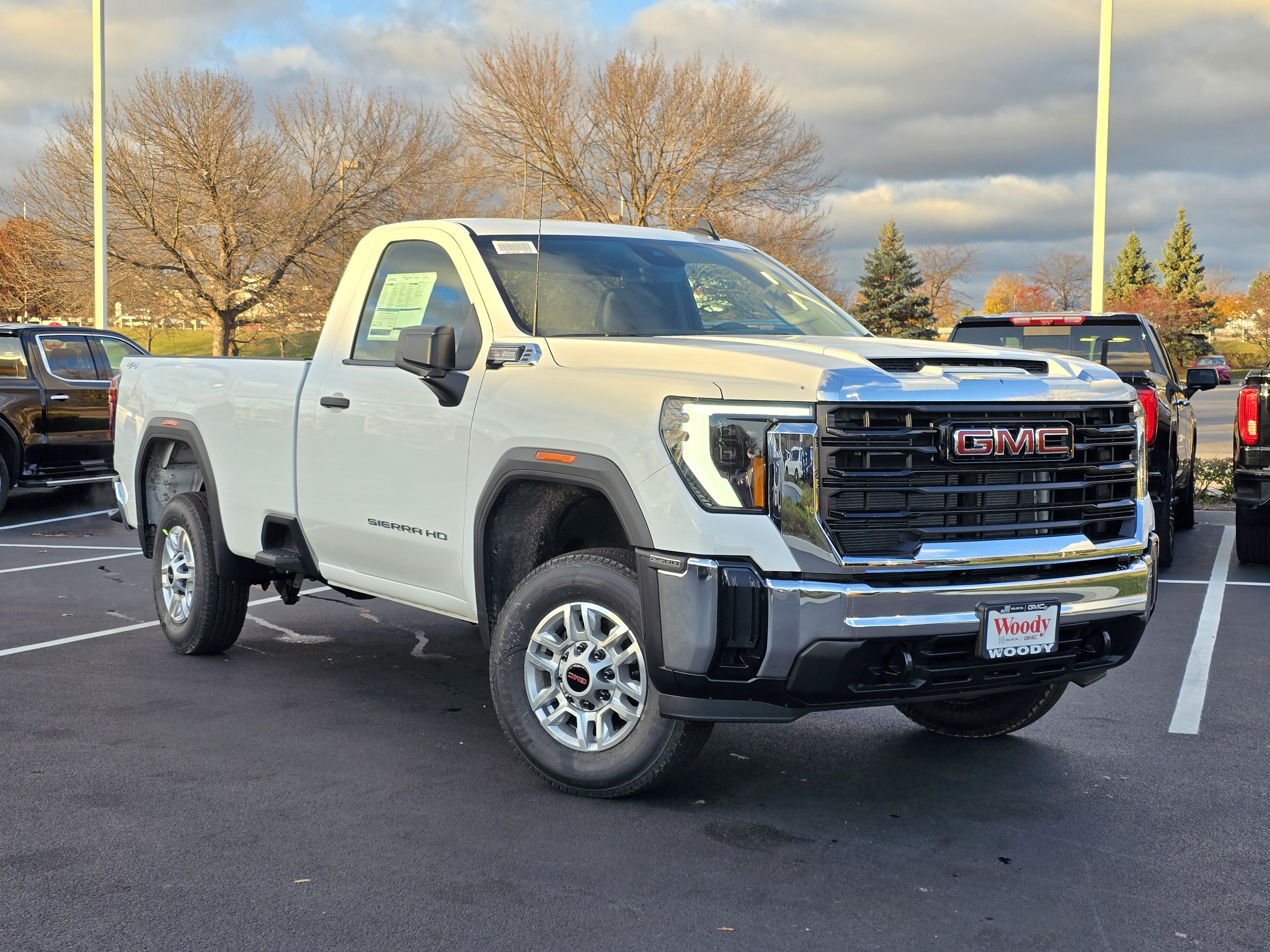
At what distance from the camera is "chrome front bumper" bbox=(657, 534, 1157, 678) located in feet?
12.7

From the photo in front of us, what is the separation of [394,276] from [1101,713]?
147 inches

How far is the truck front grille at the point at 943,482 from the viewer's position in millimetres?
3936

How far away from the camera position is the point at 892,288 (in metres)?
71.0

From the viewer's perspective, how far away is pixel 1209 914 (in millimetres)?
3598

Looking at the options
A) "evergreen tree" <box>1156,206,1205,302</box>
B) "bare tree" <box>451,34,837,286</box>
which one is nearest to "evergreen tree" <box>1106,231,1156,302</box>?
"evergreen tree" <box>1156,206,1205,302</box>

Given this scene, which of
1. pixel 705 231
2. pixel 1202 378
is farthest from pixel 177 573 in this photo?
pixel 1202 378

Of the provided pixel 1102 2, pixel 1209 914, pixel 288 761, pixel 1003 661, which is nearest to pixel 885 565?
pixel 1003 661

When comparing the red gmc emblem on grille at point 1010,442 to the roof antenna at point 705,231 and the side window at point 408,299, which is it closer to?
the side window at point 408,299

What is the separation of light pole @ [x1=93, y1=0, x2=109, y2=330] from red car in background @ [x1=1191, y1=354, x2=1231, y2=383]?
17.3 meters

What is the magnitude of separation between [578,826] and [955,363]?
78.7 inches

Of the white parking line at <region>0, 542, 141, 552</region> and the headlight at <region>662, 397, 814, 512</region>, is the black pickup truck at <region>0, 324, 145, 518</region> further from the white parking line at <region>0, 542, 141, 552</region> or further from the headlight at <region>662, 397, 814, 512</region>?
the headlight at <region>662, 397, 814, 512</region>

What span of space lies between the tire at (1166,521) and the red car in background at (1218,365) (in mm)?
1033

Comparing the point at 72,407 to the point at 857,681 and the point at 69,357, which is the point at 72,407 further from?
the point at 857,681

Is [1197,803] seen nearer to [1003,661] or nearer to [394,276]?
[1003,661]
